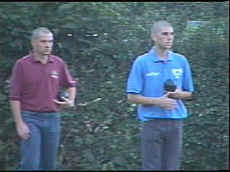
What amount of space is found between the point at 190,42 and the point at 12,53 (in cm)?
230

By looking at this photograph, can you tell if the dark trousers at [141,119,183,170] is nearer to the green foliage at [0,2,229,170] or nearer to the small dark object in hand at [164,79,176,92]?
the small dark object in hand at [164,79,176,92]

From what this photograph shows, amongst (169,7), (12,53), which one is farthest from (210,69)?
(12,53)

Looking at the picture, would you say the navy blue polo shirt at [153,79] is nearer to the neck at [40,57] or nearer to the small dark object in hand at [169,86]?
the small dark object in hand at [169,86]

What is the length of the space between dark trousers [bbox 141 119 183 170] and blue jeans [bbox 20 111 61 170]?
0.91 metres

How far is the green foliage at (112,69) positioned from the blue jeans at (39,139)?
4.22ft

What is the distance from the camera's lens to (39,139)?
613 cm

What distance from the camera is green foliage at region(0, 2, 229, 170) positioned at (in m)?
7.52

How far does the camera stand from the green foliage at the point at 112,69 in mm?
7520

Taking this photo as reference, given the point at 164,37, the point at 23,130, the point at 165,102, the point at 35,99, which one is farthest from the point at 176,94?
the point at 23,130

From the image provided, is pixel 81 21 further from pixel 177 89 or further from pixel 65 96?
pixel 177 89

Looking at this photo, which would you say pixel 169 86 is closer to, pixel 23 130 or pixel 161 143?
pixel 161 143

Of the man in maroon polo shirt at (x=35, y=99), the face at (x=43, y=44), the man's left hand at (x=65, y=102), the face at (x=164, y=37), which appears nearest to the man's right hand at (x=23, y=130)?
the man in maroon polo shirt at (x=35, y=99)

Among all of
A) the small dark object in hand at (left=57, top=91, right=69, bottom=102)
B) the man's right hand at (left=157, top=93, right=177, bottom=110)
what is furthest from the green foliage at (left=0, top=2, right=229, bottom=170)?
the man's right hand at (left=157, top=93, right=177, bottom=110)

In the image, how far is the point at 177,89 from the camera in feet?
19.7
